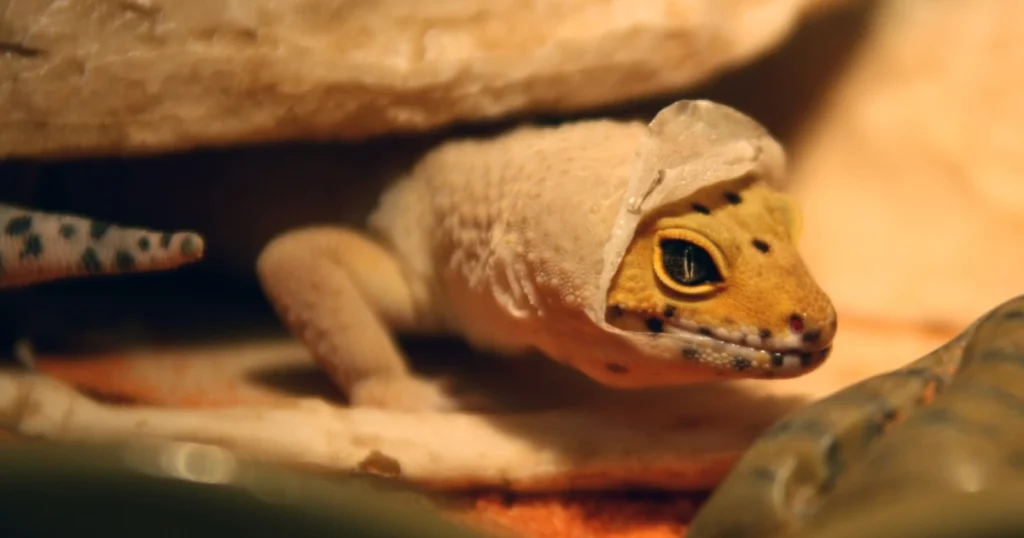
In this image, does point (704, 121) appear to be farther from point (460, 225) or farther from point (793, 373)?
point (460, 225)

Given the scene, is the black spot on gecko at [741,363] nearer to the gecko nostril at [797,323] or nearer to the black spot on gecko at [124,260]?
the gecko nostril at [797,323]

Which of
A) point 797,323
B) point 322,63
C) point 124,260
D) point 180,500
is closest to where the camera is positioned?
point 180,500

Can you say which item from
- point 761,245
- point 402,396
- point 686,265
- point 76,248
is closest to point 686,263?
point 686,265

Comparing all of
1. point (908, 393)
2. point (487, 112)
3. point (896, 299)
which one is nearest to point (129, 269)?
point (487, 112)

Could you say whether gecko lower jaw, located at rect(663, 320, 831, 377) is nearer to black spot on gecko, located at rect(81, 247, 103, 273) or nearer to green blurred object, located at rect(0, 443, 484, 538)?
green blurred object, located at rect(0, 443, 484, 538)

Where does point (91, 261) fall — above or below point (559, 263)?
below

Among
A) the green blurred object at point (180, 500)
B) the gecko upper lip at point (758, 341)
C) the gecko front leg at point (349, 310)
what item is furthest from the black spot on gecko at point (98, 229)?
the gecko upper lip at point (758, 341)

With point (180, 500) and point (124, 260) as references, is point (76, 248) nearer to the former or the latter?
point (124, 260)

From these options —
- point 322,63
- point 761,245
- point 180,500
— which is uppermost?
point 322,63
